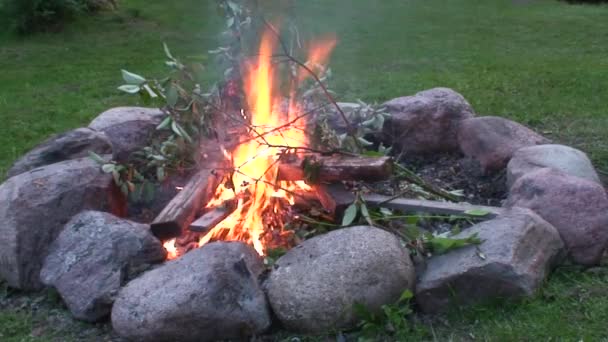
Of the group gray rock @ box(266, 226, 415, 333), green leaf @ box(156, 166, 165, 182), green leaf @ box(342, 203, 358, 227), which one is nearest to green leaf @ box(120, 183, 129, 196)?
green leaf @ box(156, 166, 165, 182)

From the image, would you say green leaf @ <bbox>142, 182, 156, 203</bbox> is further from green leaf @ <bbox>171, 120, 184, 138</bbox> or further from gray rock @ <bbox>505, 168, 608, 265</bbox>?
gray rock @ <bbox>505, 168, 608, 265</bbox>

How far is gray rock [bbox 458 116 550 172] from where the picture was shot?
5230 mm

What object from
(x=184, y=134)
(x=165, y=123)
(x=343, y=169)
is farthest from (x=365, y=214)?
(x=165, y=123)

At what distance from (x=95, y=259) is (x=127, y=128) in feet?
4.18

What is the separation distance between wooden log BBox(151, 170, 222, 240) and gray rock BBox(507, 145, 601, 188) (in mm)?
1631

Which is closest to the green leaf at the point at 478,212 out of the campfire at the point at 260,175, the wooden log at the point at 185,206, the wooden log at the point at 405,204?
the wooden log at the point at 405,204

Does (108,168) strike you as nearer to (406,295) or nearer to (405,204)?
(405,204)

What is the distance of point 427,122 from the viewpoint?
5.60 meters

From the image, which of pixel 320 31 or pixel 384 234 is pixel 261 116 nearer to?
pixel 384 234

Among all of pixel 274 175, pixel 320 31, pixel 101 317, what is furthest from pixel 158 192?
pixel 320 31

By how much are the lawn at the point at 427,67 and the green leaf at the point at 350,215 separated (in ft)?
2.20

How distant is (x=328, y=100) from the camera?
4980 millimetres

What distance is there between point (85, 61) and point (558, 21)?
652 cm

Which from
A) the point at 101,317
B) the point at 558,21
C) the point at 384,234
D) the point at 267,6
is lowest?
the point at 558,21
